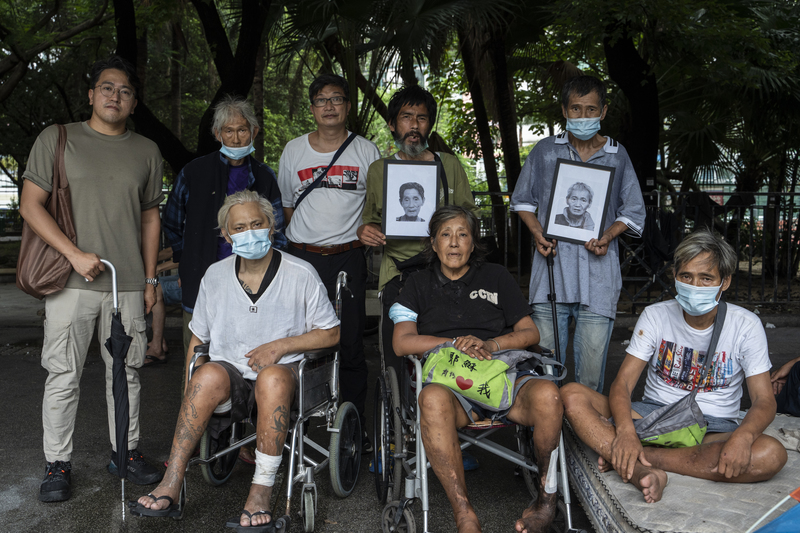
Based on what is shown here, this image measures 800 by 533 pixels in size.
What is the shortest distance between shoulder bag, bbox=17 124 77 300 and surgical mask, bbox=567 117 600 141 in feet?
8.92

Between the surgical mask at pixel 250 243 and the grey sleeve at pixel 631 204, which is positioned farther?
the grey sleeve at pixel 631 204

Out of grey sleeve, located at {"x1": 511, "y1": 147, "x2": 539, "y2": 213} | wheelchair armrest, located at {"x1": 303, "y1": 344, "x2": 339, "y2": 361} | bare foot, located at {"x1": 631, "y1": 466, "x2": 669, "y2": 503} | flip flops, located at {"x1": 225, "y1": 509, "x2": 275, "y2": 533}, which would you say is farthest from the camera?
grey sleeve, located at {"x1": 511, "y1": 147, "x2": 539, "y2": 213}

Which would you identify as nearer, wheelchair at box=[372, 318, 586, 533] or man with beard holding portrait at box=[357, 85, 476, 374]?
wheelchair at box=[372, 318, 586, 533]

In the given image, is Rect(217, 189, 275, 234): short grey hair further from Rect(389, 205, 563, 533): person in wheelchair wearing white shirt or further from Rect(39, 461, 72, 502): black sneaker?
Rect(39, 461, 72, 502): black sneaker

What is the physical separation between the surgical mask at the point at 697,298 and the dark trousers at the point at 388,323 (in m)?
1.43

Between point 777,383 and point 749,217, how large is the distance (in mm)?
6240

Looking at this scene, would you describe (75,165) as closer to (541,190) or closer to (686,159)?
(541,190)

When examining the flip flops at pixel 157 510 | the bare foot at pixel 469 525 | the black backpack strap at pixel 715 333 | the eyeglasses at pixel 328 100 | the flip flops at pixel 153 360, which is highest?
the eyeglasses at pixel 328 100

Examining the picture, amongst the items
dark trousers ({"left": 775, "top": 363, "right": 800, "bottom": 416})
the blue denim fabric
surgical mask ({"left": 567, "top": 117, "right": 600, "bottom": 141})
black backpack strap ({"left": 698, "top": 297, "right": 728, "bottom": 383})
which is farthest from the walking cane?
dark trousers ({"left": 775, "top": 363, "right": 800, "bottom": 416})

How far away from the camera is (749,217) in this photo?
9102 millimetres

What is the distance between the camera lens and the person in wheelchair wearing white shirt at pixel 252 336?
3.10 metres

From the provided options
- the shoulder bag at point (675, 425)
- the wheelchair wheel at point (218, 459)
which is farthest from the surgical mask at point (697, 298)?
the wheelchair wheel at point (218, 459)

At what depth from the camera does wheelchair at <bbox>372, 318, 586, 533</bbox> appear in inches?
117

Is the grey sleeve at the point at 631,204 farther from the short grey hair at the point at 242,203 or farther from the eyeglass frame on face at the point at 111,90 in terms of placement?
the eyeglass frame on face at the point at 111,90
